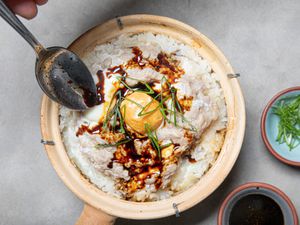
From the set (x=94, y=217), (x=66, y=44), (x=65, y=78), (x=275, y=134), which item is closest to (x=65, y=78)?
(x=65, y=78)

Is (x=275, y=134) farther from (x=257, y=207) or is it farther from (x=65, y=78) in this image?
(x=65, y=78)

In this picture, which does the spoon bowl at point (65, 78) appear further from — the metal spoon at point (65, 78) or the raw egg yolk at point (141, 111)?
the raw egg yolk at point (141, 111)

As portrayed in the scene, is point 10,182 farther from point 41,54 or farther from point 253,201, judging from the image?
point 253,201

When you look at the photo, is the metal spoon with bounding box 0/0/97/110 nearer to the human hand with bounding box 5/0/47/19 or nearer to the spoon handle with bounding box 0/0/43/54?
the spoon handle with bounding box 0/0/43/54

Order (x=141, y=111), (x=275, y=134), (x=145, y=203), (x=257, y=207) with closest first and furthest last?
(x=141, y=111), (x=145, y=203), (x=257, y=207), (x=275, y=134)

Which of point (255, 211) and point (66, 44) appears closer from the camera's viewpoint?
point (255, 211)

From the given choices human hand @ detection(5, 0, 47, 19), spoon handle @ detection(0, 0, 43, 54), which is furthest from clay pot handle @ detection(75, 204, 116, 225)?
human hand @ detection(5, 0, 47, 19)
